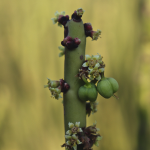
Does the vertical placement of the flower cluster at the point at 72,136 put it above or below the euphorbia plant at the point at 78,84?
below

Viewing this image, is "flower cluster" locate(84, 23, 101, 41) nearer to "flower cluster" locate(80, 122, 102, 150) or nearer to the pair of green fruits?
the pair of green fruits

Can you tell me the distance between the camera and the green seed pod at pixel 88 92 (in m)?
0.68

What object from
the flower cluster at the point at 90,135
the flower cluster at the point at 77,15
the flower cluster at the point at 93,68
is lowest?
the flower cluster at the point at 90,135

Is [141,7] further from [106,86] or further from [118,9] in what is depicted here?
[106,86]

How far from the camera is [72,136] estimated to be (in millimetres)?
683

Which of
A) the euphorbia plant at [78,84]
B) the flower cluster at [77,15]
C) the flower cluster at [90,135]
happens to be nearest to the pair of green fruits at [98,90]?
the euphorbia plant at [78,84]

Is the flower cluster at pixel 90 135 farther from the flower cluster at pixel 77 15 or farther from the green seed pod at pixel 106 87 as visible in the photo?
the flower cluster at pixel 77 15

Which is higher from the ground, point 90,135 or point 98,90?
point 98,90

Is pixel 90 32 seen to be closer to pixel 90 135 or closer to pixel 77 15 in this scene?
pixel 77 15

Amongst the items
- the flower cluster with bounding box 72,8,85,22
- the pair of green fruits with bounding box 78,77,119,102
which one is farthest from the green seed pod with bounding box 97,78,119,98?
the flower cluster with bounding box 72,8,85,22

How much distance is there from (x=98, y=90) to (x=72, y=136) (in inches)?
6.9

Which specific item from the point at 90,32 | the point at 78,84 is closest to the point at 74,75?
the point at 78,84

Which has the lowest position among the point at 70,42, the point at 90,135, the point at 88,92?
the point at 90,135

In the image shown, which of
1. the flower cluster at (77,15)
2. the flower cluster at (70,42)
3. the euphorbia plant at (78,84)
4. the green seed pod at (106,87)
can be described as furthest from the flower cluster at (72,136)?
the flower cluster at (77,15)
